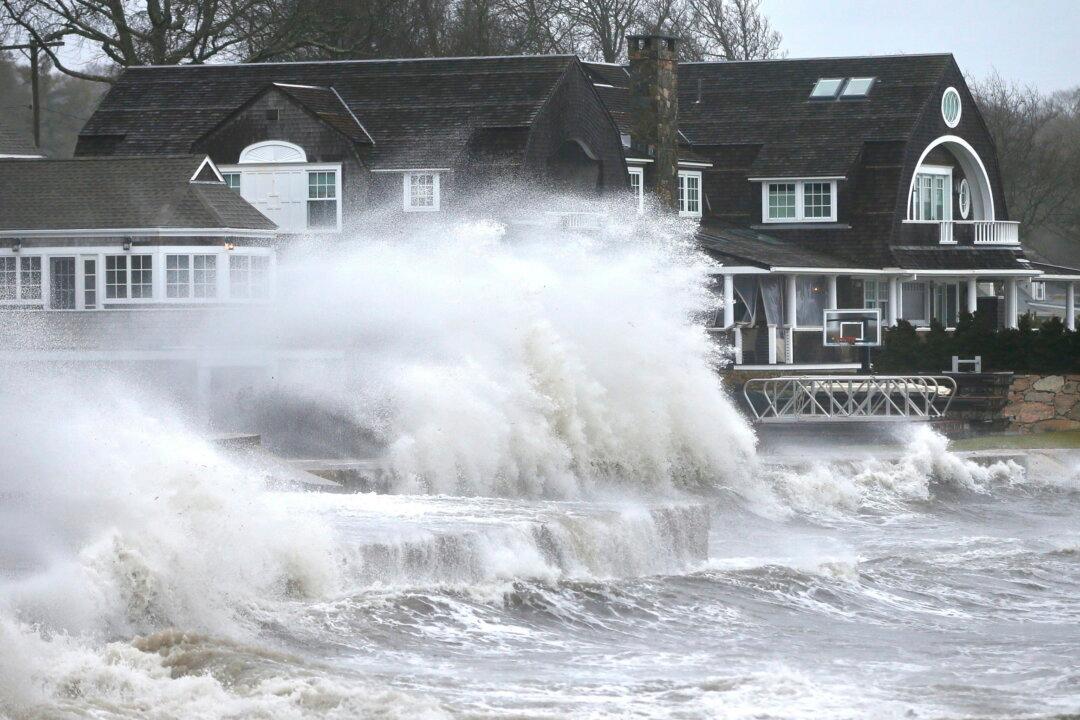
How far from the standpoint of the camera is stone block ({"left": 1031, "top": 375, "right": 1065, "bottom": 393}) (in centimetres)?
3219

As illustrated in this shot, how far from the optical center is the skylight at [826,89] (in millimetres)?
49062

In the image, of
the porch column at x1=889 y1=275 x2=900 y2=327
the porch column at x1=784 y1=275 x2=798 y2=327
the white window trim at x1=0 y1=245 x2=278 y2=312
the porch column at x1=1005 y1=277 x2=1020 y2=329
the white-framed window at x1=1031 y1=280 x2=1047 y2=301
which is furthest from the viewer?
the white-framed window at x1=1031 y1=280 x2=1047 y2=301

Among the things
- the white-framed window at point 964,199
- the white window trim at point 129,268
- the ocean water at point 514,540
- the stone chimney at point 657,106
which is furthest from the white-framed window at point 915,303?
the white window trim at point 129,268

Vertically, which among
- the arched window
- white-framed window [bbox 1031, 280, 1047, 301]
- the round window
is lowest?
white-framed window [bbox 1031, 280, 1047, 301]

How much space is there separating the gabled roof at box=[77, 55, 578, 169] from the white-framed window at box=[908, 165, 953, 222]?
10.4m

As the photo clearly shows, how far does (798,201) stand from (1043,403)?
16.1 metres

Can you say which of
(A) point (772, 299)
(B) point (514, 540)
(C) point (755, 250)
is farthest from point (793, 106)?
(B) point (514, 540)

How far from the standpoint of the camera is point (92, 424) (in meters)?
17.6

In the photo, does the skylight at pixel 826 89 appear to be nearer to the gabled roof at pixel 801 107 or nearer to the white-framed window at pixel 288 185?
the gabled roof at pixel 801 107

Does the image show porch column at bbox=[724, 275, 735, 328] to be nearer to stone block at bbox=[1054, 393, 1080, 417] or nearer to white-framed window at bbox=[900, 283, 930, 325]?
white-framed window at bbox=[900, 283, 930, 325]

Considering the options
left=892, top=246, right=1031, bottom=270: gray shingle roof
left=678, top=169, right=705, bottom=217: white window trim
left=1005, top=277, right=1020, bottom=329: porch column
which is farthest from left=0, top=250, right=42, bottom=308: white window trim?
left=1005, top=277, right=1020, bottom=329: porch column

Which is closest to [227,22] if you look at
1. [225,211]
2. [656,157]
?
[656,157]

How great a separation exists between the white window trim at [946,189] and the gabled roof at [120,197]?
18.9 metres

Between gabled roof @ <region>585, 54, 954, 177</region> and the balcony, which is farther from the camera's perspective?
the balcony
